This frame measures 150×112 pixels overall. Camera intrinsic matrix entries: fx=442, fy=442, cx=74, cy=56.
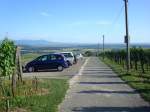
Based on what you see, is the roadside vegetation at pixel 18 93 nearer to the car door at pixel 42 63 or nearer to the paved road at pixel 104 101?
the paved road at pixel 104 101

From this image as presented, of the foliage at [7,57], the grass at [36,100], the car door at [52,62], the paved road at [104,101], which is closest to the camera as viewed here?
the paved road at [104,101]

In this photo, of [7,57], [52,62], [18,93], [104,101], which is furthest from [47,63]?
[104,101]

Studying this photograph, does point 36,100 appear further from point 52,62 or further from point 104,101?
point 52,62

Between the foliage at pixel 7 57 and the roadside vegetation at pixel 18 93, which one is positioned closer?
the roadside vegetation at pixel 18 93

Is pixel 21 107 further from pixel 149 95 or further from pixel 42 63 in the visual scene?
pixel 42 63

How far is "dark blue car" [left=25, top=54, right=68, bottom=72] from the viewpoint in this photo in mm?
39531

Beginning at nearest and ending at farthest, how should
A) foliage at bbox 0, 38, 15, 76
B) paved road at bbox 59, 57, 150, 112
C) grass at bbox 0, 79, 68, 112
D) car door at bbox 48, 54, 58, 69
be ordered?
paved road at bbox 59, 57, 150, 112 < grass at bbox 0, 79, 68, 112 < foliage at bbox 0, 38, 15, 76 < car door at bbox 48, 54, 58, 69

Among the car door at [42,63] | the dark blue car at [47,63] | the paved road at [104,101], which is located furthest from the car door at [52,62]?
the paved road at [104,101]

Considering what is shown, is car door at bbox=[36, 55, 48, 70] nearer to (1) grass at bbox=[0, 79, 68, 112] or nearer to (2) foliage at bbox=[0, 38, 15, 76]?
(2) foliage at bbox=[0, 38, 15, 76]

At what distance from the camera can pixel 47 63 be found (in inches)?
1554

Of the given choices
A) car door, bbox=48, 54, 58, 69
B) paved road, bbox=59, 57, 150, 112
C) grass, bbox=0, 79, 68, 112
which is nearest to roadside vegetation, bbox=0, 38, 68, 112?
grass, bbox=0, 79, 68, 112

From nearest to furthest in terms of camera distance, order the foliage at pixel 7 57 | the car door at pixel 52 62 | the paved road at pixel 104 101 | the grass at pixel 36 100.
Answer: the paved road at pixel 104 101
the grass at pixel 36 100
the foliage at pixel 7 57
the car door at pixel 52 62

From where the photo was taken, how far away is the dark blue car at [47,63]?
39.5 metres

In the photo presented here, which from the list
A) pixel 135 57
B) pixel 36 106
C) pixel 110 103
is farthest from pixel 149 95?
pixel 135 57
